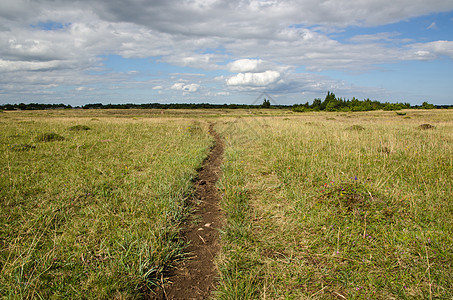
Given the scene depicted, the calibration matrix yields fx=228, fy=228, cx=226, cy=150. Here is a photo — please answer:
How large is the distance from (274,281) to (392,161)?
6.41 metres

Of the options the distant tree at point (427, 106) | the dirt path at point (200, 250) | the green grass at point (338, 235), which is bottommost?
the dirt path at point (200, 250)

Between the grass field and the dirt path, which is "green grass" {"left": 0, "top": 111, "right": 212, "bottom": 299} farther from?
the dirt path

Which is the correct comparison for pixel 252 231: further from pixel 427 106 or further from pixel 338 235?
pixel 427 106

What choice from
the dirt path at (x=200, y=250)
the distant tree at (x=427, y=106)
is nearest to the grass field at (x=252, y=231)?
the dirt path at (x=200, y=250)

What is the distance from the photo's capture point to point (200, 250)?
3.79 metres

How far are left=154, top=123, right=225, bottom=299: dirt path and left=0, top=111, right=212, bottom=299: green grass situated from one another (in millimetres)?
235

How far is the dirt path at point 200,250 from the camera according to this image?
2.98m

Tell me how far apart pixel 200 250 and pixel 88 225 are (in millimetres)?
2107

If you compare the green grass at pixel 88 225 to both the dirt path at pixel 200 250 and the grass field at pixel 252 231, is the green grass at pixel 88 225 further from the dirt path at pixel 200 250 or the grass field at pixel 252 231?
the dirt path at pixel 200 250

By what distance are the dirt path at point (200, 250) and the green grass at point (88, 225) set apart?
0.77 ft

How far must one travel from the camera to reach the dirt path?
9.78ft

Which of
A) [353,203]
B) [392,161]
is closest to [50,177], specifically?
[353,203]

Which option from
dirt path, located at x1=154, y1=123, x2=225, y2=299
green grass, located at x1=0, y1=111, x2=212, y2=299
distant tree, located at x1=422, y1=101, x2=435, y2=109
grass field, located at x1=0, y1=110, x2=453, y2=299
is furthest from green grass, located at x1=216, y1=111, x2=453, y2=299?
distant tree, located at x1=422, y1=101, x2=435, y2=109

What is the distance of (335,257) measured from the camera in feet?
11.0
